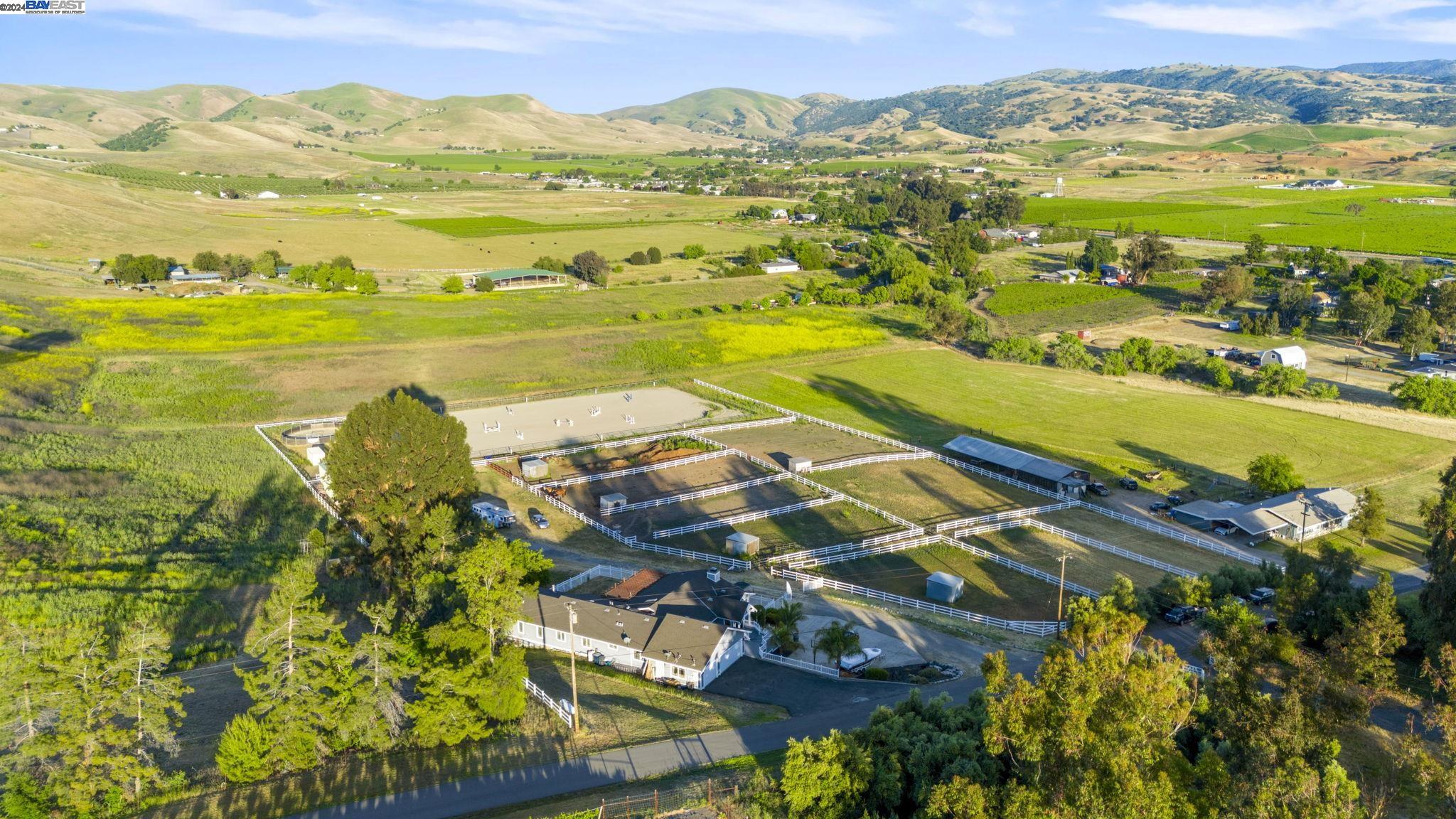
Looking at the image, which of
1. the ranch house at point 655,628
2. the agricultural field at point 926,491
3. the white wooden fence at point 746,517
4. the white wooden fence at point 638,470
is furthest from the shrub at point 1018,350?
the ranch house at point 655,628

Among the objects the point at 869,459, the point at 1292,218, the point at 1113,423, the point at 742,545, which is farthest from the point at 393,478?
the point at 1292,218

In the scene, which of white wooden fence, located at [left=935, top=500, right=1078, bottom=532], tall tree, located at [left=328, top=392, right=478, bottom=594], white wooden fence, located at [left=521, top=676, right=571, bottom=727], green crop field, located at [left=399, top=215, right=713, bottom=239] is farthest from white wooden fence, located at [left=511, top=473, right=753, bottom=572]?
green crop field, located at [left=399, top=215, right=713, bottom=239]

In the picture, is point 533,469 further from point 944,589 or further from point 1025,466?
point 1025,466

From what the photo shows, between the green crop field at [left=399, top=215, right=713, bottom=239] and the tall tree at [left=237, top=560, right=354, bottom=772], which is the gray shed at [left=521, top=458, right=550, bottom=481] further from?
the green crop field at [left=399, top=215, right=713, bottom=239]

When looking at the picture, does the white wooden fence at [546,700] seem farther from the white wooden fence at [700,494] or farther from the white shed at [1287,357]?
the white shed at [1287,357]

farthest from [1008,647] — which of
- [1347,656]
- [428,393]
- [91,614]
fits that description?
[428,393]
